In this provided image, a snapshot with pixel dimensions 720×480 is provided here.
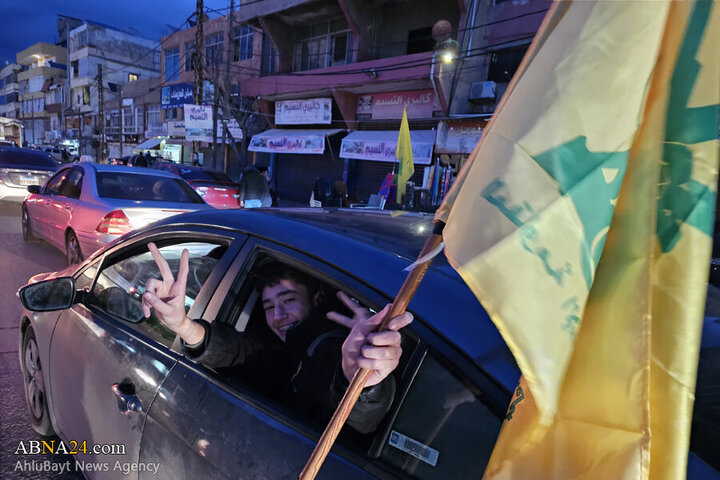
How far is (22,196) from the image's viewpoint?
1033 centimetres

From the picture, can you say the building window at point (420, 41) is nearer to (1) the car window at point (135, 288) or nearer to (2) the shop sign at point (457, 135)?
(2) the shop sign at point (457, 135)

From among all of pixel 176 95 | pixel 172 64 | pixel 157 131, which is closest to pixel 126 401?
pixel 176 95

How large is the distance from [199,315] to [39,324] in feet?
5.00

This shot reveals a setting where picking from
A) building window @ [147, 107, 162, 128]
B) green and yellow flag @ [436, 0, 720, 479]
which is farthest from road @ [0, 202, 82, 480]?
building window @ [147, 107, 162, 128]

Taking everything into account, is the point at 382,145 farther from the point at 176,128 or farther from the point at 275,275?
the point at 176,128

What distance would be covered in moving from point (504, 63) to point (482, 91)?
104cm

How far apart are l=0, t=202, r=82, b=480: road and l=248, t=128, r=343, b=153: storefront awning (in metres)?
10.6

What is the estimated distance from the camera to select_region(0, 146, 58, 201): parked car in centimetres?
1018

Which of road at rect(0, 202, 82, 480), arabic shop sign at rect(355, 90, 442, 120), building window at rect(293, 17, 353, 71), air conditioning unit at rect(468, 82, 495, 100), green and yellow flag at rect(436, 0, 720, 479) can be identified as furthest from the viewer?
building window at rect(293, 17, 353, 71)

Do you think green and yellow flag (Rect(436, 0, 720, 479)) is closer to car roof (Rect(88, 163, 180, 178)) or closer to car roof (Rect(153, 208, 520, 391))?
car roof (Rect(153, 208, 520, 391))

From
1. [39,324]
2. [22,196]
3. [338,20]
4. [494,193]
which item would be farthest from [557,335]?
[338,20]

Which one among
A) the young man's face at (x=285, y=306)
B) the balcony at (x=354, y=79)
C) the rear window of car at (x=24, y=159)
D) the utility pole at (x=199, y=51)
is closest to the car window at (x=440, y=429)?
the young man's face at (x=285, y=306)

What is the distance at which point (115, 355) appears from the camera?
179cm

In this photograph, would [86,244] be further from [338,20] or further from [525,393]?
[338,20]
